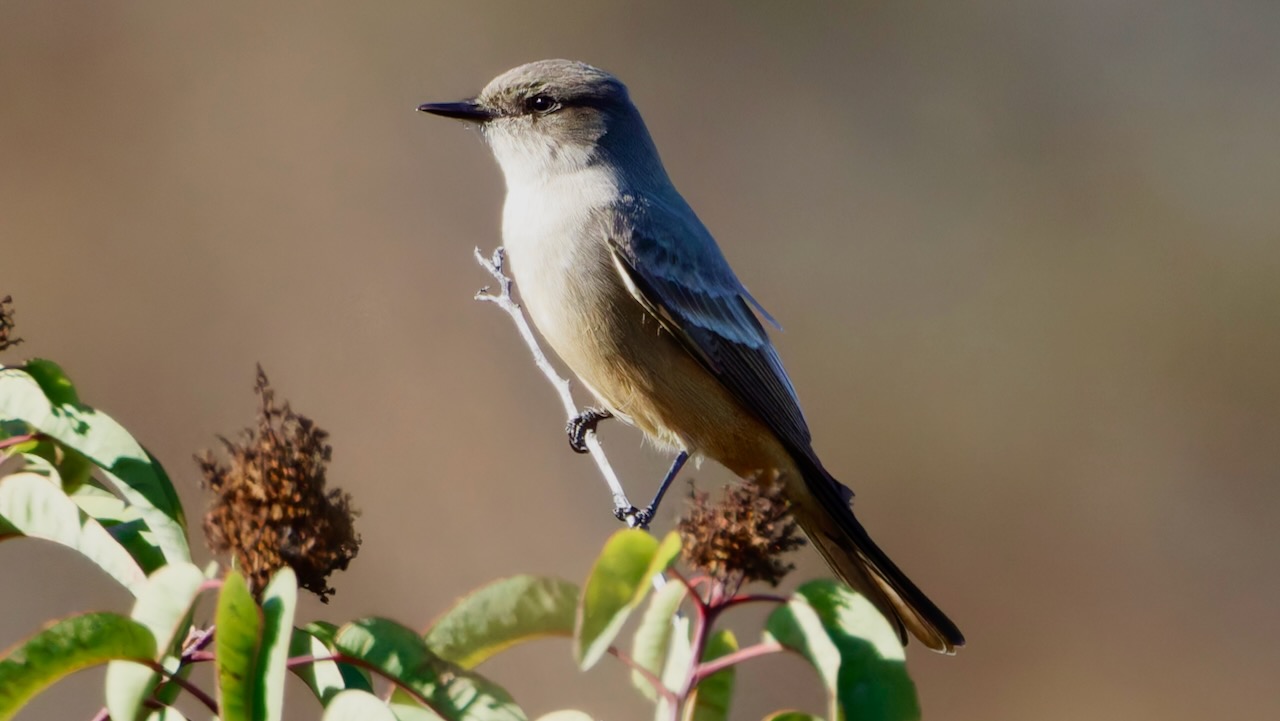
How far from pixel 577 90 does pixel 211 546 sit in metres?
2.84

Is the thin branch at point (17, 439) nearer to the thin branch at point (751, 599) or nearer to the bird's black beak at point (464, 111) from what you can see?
Answer: the thin branch at point (751, 599)

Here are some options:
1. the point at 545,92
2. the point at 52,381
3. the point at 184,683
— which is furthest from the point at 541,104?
the point at 184,683

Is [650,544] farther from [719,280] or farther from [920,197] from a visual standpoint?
[920,197]

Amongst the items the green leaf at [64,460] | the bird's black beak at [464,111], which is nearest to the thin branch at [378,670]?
the green leaf at [64,460]

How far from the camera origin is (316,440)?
1.67 metres

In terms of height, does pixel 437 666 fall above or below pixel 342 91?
below

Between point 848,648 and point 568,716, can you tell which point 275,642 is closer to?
point 568,716

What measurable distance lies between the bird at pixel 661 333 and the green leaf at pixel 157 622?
2080 mm

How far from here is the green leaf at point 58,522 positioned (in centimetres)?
170

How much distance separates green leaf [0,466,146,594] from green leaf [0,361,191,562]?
0.27 feet

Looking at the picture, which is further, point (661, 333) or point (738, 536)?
point (661, 333)

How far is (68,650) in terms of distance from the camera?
149 centimetres

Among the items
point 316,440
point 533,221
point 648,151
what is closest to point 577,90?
point 648,151

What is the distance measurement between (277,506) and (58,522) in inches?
13.8
